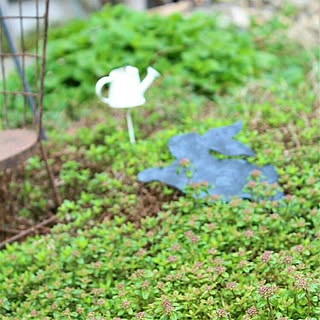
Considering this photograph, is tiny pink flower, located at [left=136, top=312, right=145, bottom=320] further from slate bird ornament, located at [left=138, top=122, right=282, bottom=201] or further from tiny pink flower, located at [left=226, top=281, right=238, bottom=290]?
slate bird ornament, located at [left=138, top=122, right=282, bottom=201]

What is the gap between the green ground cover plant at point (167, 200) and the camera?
8.19 ft

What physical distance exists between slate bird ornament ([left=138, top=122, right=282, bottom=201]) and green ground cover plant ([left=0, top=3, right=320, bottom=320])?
0.07m

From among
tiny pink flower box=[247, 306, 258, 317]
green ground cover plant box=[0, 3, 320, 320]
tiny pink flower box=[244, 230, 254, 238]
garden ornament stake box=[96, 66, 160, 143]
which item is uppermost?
garden ornament stake box=[96, 66, 160, 143]

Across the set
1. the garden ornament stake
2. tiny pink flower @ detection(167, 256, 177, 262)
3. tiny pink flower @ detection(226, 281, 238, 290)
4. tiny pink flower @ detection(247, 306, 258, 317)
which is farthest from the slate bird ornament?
tiny pink flower @ detection(247, 306, 258, 317)

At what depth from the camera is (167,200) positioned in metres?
3.39

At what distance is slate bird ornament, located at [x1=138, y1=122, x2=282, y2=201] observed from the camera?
10.7ft

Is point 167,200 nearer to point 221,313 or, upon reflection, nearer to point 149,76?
point 149,76

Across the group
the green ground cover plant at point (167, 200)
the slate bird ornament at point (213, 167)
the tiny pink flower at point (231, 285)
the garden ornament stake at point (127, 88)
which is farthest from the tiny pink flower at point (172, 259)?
the garden ornament stake at point (127, 88)

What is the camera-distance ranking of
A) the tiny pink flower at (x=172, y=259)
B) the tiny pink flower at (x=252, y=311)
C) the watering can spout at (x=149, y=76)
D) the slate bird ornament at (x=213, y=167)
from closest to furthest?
the tiny pink flower at (x=252, y=311) → the tiny pink flower at (x=172, y=259) → the slate bird ornament at (x=213, y=167) → the watering can spout at (x=149, y=76)

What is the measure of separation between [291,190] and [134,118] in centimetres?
138

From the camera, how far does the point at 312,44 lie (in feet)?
18.9

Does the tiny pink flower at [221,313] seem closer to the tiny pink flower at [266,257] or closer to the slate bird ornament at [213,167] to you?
the tiny pink flower at [266,257]

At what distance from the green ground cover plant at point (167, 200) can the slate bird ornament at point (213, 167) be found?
0.07 meters

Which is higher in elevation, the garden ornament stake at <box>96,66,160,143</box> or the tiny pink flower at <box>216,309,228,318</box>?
the garden ornament stake at <box>96,66,160,143</box>
